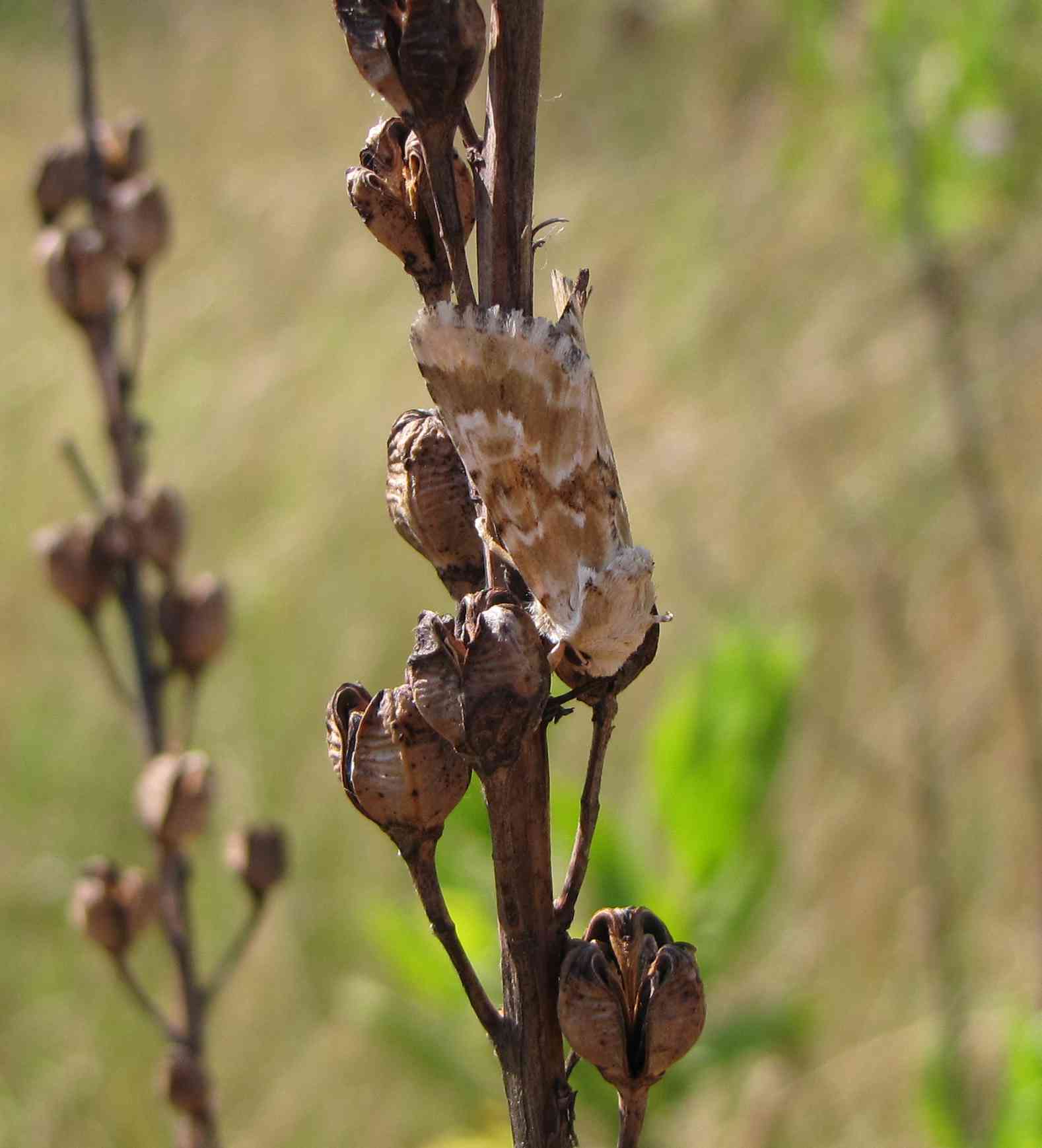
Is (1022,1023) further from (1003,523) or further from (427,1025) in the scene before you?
(1003,523)

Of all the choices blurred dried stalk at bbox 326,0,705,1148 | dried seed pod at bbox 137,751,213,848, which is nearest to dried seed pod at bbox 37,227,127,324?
dried seed pod at bbox 137,751,213,848

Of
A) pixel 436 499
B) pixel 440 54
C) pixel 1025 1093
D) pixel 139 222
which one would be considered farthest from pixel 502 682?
pixel 1025 1093

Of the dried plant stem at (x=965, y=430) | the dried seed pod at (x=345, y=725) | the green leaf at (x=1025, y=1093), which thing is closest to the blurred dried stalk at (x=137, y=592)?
the dried seed pod at (x=345, y=725)

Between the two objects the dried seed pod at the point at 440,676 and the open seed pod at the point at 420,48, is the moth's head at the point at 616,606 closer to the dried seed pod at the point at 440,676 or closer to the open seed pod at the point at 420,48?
the dried seed pod at the point at 440,676

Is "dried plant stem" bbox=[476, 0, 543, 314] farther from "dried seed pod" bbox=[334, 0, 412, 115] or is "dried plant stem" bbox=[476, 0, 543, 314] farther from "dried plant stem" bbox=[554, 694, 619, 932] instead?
"dried plant stem" bbox=[554, 694, 619, 932]

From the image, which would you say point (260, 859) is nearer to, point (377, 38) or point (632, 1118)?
point (632, 1118)

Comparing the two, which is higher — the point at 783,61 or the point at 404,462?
the point at 783,61

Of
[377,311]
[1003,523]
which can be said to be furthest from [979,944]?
[377,311]
